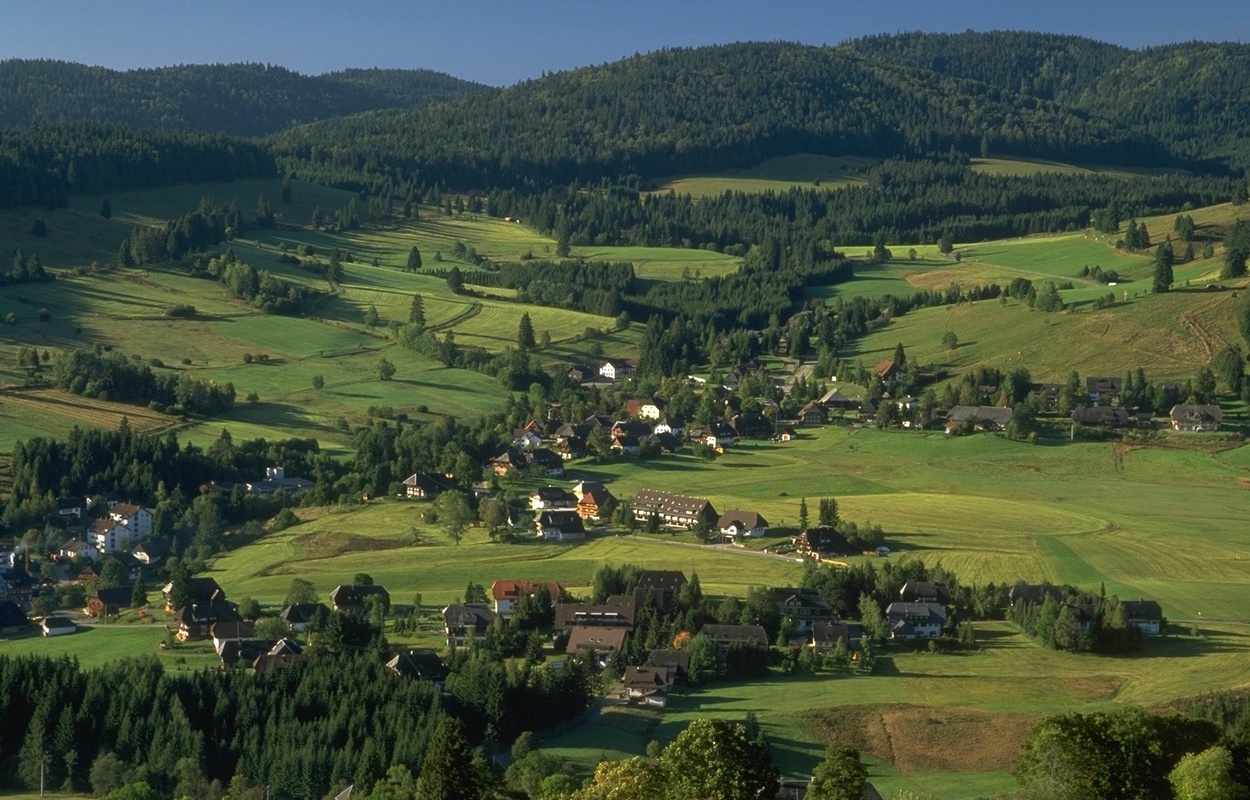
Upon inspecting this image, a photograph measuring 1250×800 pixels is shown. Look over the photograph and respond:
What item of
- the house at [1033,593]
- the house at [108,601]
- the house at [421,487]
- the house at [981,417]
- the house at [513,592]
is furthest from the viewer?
the house at [981,417]

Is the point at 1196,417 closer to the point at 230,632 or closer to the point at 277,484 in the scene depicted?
the point at 277,484

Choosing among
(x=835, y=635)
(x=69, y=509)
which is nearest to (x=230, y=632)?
(x=835, y=635)

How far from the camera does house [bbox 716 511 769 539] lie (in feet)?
219

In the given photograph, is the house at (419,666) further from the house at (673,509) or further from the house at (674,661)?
the house at (673,509)

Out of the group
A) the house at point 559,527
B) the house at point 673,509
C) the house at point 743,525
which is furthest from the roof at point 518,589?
the house at point 743,525

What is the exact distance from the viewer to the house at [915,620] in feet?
177

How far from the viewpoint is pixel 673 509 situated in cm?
6994

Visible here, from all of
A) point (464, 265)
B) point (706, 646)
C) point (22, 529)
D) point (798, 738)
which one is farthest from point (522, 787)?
point (464, 265)

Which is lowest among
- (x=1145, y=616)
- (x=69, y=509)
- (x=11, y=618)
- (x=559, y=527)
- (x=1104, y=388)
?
(x=11, y=618)

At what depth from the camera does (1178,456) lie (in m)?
79.4

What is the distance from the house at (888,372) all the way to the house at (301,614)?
49113 millimetres

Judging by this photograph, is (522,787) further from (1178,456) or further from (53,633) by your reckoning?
(1178,456)

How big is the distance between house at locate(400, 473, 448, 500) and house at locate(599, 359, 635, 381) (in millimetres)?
30702

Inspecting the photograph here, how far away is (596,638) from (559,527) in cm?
1592
